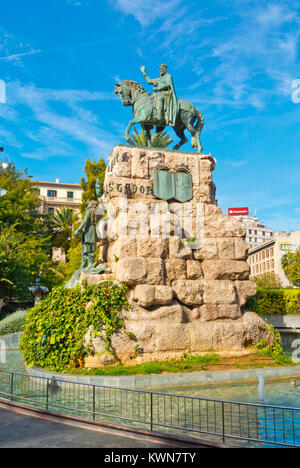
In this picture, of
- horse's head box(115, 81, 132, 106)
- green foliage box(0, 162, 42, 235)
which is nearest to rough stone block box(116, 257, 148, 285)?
horse's head box(115, 81, 132, 106)

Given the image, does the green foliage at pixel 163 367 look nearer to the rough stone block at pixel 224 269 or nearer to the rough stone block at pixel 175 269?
the rough stone block at pixel 175 269

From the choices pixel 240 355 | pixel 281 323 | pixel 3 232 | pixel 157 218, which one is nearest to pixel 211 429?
pixel 240 355

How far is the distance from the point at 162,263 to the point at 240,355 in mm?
3341

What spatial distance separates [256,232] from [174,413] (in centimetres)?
10813

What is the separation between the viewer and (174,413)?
6.95m

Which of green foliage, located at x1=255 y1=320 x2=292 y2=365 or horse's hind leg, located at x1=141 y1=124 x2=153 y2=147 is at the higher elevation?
horse's hind leg, located at x1=141 y1=124 x2=153 y2=147

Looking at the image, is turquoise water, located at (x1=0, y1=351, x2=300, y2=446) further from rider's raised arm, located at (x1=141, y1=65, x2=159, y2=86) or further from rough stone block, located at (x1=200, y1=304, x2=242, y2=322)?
rider's raised arm, located at (x1=141, y1=65, x2=159, y2=86)

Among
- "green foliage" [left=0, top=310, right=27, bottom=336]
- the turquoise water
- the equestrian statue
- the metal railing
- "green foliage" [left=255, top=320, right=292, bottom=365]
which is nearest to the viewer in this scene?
the metal railing

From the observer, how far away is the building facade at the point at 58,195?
65.8m

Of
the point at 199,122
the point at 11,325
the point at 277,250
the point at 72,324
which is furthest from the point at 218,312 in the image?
the point at 277,250

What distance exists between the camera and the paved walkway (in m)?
5.03

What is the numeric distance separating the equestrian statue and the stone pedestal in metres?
1.38

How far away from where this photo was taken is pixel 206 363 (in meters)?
10.4

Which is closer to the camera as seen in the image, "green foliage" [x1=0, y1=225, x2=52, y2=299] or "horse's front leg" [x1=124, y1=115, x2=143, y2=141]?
"horse's front leg" [x1=124, y1=115, x2=143, y2=141]
